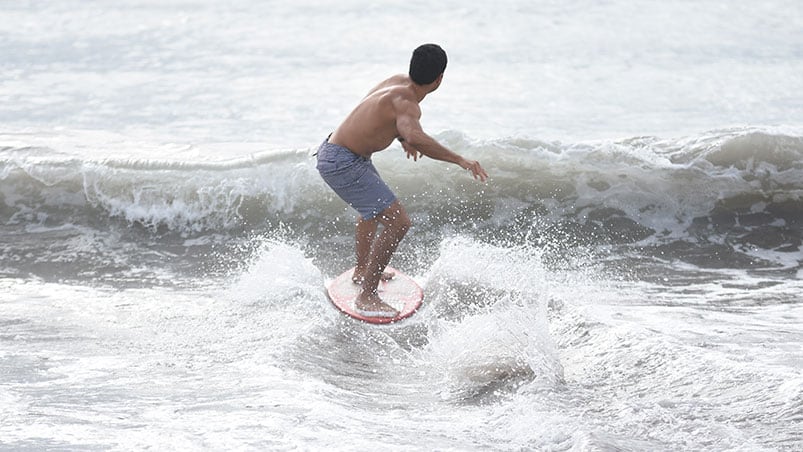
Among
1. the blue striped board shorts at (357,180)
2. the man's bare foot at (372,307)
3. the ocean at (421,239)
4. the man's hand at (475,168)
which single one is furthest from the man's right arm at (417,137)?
the man's bare foot at (372,307)

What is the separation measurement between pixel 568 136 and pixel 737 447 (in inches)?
323

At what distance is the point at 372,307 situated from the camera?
6.60 meters

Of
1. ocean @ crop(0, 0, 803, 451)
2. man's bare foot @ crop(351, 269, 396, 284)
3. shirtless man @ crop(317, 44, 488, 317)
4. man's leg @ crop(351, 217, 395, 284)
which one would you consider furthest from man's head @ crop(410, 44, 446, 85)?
man's bare foot @ crop(351, 269, 396, 284)

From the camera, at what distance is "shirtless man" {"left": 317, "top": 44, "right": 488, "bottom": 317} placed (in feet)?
20.1

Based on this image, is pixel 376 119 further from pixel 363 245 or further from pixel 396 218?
pixel 363 245

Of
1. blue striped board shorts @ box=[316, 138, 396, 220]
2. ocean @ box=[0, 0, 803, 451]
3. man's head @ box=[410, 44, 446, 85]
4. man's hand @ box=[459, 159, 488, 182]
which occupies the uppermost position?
man's head @ box=[410, 44, 446, 85]

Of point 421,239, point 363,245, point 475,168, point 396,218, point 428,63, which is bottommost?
point 421,239

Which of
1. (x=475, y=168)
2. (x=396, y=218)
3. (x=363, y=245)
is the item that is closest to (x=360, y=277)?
(x=363, y=245)

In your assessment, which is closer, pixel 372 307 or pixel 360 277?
pixel 372 307

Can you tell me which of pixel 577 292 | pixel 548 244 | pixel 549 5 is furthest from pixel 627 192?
pixel 549 5

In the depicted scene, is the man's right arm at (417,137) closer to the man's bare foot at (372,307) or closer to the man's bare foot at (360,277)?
the man's bare foot at (372,307)

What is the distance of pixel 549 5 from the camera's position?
69.4 feet

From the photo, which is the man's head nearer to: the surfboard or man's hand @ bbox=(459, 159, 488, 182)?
man's hand @ bbox=(459, 159, 488, 182)

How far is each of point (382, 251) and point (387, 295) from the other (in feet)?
1.55
